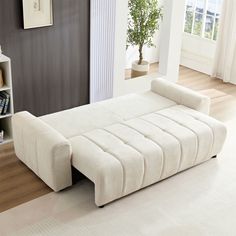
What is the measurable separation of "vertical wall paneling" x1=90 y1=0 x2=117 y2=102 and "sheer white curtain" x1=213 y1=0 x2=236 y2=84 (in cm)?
158

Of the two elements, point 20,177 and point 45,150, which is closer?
point 45,150

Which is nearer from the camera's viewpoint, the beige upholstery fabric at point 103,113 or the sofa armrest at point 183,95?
the beige upholstery fabric at point 103,113

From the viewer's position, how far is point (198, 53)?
19.0ft

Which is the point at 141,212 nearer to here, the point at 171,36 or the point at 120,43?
the point at 120,43

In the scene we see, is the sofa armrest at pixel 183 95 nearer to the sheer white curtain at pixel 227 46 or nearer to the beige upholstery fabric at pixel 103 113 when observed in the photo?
the beige upholstery fabric at pixel 103 113

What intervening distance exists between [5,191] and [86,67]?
1.65m

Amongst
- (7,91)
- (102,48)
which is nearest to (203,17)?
(102,48)

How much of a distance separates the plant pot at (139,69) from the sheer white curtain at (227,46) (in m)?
0.94

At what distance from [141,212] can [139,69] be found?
2.49 metres

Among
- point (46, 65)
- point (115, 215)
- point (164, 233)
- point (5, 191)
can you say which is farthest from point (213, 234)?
point (46, 65)

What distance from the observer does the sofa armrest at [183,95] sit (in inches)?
149

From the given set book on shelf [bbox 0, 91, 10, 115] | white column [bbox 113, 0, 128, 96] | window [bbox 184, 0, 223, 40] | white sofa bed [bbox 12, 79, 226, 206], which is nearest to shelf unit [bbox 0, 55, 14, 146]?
book on shelf [bbox 0, 91, 10, 115]

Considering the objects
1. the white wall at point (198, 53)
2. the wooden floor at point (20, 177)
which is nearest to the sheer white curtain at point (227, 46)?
the white wall at point (198, 53)

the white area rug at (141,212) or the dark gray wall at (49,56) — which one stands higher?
the dark gray wall at (49,56)
